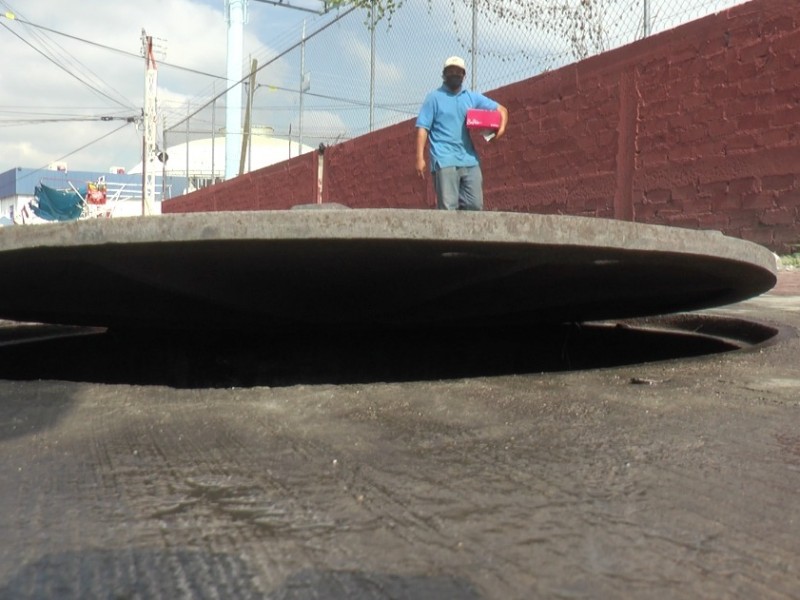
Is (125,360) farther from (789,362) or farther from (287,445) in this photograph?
(789,362)

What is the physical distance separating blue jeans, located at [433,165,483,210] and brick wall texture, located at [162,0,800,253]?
6.40 ft

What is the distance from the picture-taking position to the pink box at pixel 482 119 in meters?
4.59

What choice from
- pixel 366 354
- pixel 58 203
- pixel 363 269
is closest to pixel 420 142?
pixel 366 354

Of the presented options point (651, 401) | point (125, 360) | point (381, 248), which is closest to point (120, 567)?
point (381, 248)

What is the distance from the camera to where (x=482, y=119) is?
4.61 m

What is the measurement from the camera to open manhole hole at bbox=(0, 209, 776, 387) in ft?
5.69

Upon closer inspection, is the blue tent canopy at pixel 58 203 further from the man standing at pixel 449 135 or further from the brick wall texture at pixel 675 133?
→ the man standing at pixel 449 135

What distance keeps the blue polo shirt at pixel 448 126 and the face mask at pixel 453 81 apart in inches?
1.8

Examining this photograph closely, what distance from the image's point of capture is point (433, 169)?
4770 mm

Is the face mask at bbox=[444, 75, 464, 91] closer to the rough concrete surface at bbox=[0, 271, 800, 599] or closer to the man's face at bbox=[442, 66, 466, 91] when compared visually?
the man's face at bbox=[442, 66, 466, 91]

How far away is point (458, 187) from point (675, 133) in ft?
7.33

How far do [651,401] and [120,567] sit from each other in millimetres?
1238

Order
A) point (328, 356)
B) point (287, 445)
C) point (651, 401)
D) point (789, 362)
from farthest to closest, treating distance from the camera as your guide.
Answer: point (328, 356), point (789, 362), point (651, 401), point (287, 445)

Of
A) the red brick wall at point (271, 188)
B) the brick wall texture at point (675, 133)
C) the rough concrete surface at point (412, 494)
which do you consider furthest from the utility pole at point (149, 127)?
the rough concrete surface at point (412, 494)
